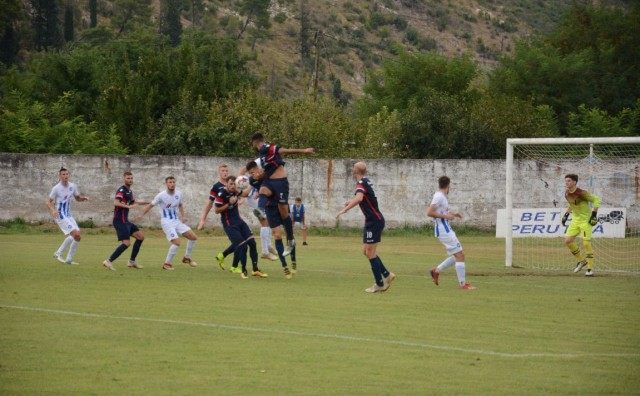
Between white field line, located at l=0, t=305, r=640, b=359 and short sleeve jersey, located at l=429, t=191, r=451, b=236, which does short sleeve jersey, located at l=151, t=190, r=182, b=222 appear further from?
white field line, located at l=0, t=305, r=640, b=359

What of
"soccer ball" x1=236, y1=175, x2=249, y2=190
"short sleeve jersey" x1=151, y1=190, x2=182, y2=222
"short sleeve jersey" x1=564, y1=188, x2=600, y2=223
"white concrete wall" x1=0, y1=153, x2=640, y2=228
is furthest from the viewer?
"white concrete wall" x1=0, y1=153, x2=640, y2=228

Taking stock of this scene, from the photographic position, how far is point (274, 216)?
20531 mm

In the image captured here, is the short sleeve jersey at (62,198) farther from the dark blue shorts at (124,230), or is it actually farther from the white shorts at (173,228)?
the white shorts at (173,228)

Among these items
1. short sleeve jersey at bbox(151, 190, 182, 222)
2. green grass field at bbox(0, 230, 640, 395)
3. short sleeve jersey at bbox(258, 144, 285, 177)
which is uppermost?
short sleeve jersey at bbox(258, 144, 285, 177)

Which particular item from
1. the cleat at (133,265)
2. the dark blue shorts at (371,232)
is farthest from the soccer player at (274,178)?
the cleat at (133,265)

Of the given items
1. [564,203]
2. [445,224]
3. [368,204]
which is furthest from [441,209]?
[564,203]

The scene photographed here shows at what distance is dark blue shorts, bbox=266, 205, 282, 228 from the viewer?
67.2 feet

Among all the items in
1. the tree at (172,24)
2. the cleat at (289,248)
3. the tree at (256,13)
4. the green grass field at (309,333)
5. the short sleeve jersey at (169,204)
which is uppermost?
the tree at (256,13)

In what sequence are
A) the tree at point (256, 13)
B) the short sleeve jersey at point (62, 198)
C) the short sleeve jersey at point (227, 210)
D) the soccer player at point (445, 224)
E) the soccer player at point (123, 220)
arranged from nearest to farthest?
the soccer player at point (445, 224)
the short sleeve jersey at point (227, 210)
the soccer player at point (123, 220)
the short sleeve jersey at point (62, 198)
the tree at point (256, 13)

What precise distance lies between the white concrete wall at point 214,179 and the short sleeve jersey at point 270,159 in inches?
797

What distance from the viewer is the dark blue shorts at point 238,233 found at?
20656mm

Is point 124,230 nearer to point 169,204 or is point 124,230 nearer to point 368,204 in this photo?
point 169,204

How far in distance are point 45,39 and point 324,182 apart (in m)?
69.6

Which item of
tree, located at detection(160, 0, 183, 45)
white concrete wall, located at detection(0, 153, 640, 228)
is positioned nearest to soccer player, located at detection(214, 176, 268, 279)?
white concrete wall, located at detection(0, 153, 640, 228)
